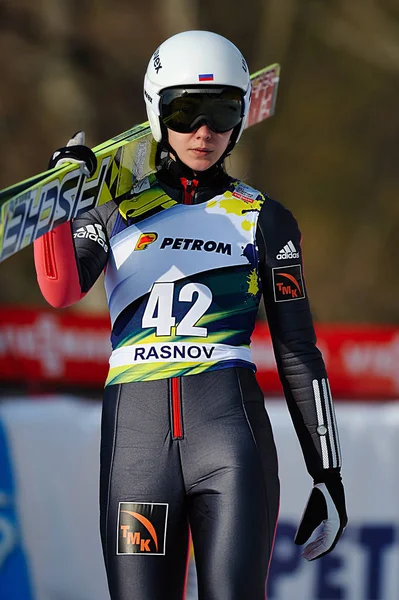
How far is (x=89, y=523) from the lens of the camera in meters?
5.53

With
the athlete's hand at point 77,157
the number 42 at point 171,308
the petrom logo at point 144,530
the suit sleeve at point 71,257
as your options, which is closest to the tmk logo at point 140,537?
the petrom logo at point 144,530

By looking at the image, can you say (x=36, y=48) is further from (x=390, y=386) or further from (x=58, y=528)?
(x=58, y=528)

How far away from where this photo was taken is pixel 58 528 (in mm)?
5535

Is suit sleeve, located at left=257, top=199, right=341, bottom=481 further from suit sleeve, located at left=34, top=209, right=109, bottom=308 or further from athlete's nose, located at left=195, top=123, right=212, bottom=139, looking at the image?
suit sleeve, located at left=34, top=209, right=109, bottom=308

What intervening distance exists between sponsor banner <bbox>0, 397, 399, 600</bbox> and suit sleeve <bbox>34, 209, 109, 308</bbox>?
90.6 inches

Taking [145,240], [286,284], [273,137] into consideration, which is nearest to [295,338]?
[286,284]

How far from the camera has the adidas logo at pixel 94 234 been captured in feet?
11.1

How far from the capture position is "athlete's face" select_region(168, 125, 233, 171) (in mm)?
3424

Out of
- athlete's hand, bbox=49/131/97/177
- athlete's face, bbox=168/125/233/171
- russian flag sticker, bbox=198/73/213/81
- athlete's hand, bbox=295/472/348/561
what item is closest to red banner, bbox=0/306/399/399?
athlete's hand, bbox=295/472/348/561

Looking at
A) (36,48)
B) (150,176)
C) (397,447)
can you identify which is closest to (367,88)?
(36,48)

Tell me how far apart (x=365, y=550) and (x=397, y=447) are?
0.50m

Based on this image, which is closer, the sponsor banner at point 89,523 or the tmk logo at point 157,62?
the tmk logo at point 157,62

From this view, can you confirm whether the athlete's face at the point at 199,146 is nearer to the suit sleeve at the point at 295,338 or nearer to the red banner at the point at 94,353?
the suit sleeve at the point at 295,338

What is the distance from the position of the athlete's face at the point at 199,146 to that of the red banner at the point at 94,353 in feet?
20.8
